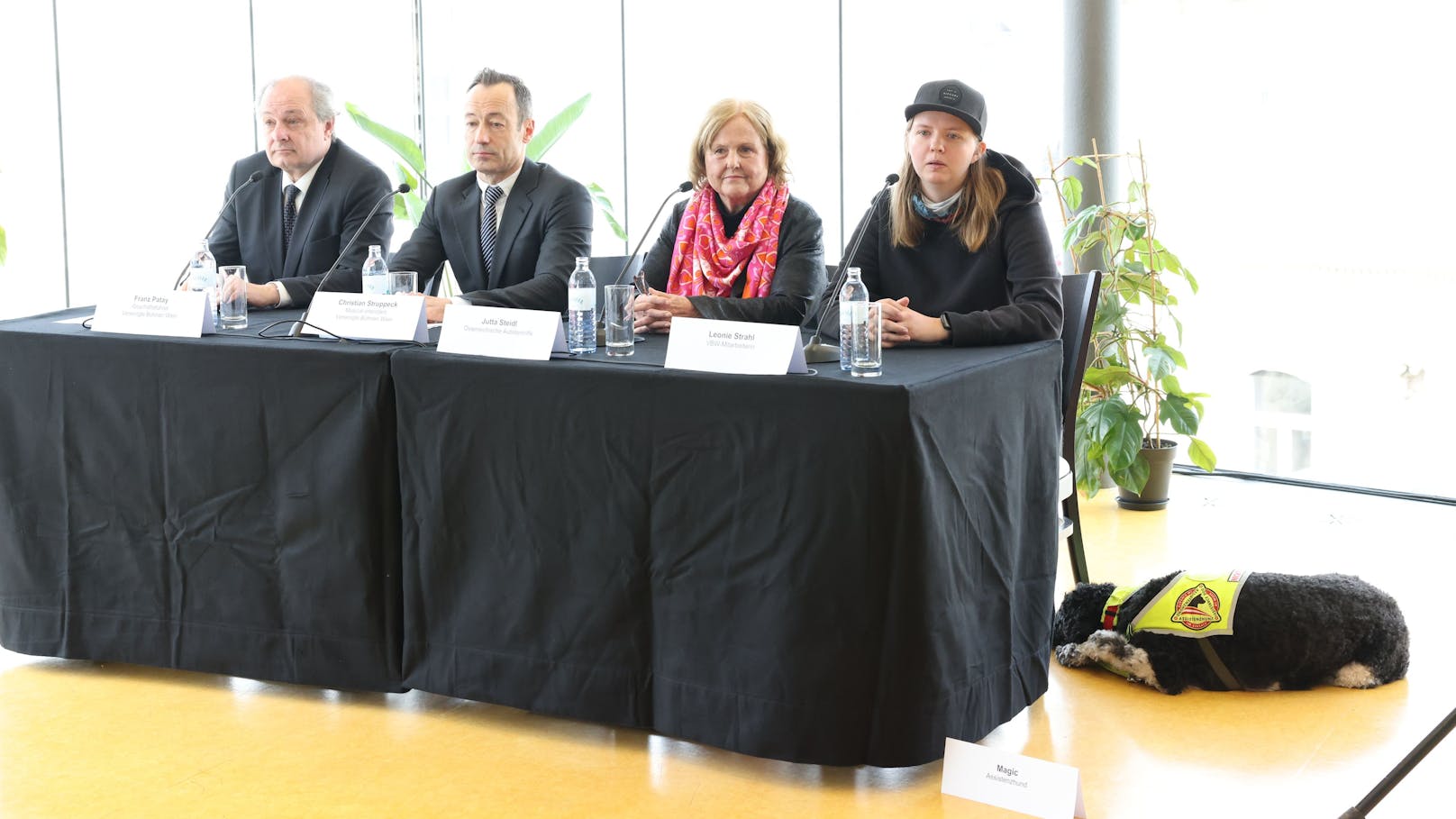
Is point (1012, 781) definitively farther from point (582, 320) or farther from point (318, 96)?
point (318, 96)

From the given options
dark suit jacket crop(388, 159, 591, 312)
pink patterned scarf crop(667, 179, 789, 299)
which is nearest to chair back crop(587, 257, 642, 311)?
dark suit jacket crop(388, 159, 591, 312)

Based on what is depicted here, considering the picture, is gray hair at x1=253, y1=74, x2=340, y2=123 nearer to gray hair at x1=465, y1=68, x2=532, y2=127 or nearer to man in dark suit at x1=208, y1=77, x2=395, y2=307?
man in dark suit at x1=208, y1=77, x2=395, y2=307

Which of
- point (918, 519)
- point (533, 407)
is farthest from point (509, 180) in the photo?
Answer: point (918, 519)

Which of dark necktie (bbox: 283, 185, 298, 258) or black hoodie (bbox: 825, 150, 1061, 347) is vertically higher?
dark necktie (bbox: 283, 185, 298, 258)

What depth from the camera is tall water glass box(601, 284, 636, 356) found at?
98.6 inches

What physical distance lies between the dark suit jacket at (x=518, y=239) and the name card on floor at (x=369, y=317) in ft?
1.56

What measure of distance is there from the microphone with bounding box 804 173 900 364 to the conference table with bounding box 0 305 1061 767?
0.12 metres

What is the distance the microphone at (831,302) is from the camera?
7.68 ft

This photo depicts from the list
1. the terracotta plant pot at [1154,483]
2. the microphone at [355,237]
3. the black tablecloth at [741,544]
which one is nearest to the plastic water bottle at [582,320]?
the black tablecloth at [741,544]

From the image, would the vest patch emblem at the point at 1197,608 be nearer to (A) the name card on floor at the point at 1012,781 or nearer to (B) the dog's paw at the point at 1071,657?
(B) the dog's paw at the point at 1071,657

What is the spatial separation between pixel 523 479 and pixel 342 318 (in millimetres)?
551

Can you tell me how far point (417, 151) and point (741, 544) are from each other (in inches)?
153

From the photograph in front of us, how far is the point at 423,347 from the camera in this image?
256 cm

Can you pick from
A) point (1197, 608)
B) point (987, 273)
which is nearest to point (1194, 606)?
point (1197, 608)
